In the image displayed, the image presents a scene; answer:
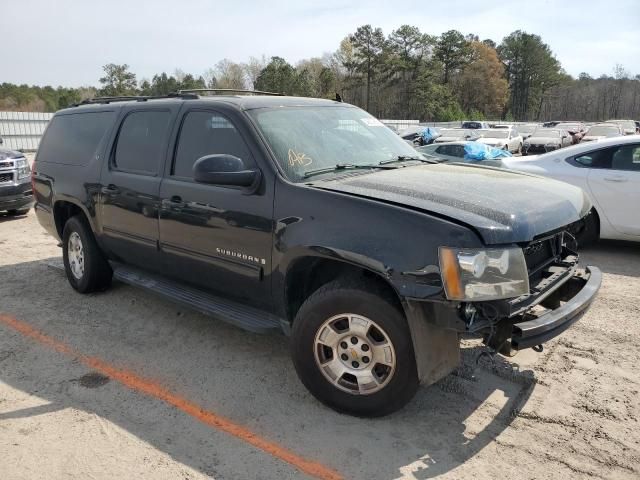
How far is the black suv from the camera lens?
9.23ft

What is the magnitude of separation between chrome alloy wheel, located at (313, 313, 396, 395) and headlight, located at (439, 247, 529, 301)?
52 cm

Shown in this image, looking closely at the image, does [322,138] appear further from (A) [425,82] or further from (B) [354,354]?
(A) [425,82]

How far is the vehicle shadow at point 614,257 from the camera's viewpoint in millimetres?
6281

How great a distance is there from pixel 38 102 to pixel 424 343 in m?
58.9

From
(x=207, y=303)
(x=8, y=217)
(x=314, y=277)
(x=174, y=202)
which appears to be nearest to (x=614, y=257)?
(x=314, y=277)

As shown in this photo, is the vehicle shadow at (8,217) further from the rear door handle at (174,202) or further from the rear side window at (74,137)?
the rear door handle at (174,202)

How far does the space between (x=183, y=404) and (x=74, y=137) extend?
3.33m

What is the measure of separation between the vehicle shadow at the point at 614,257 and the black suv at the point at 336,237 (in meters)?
2.96

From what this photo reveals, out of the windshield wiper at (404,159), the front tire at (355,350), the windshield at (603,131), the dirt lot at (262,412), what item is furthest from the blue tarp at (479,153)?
the windshield at (603,131)

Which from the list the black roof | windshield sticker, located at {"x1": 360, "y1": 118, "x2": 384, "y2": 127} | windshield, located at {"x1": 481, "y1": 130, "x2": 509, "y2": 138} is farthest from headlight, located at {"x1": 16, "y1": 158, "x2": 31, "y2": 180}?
windshield, located at {"x1": 481, "y1": 130, "x2": 509, "y2": 138}

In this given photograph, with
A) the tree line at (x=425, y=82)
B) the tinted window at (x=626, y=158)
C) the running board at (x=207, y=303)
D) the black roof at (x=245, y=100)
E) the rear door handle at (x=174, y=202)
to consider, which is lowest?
the running board at (x=207, y=303)

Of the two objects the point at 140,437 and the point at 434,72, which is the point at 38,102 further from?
the point at 140,437

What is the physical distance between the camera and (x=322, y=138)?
3.90m

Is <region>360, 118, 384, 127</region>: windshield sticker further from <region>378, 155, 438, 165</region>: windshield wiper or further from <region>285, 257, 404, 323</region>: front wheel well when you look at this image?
<region>285, 257, 404, 323</region>: front wheel well
